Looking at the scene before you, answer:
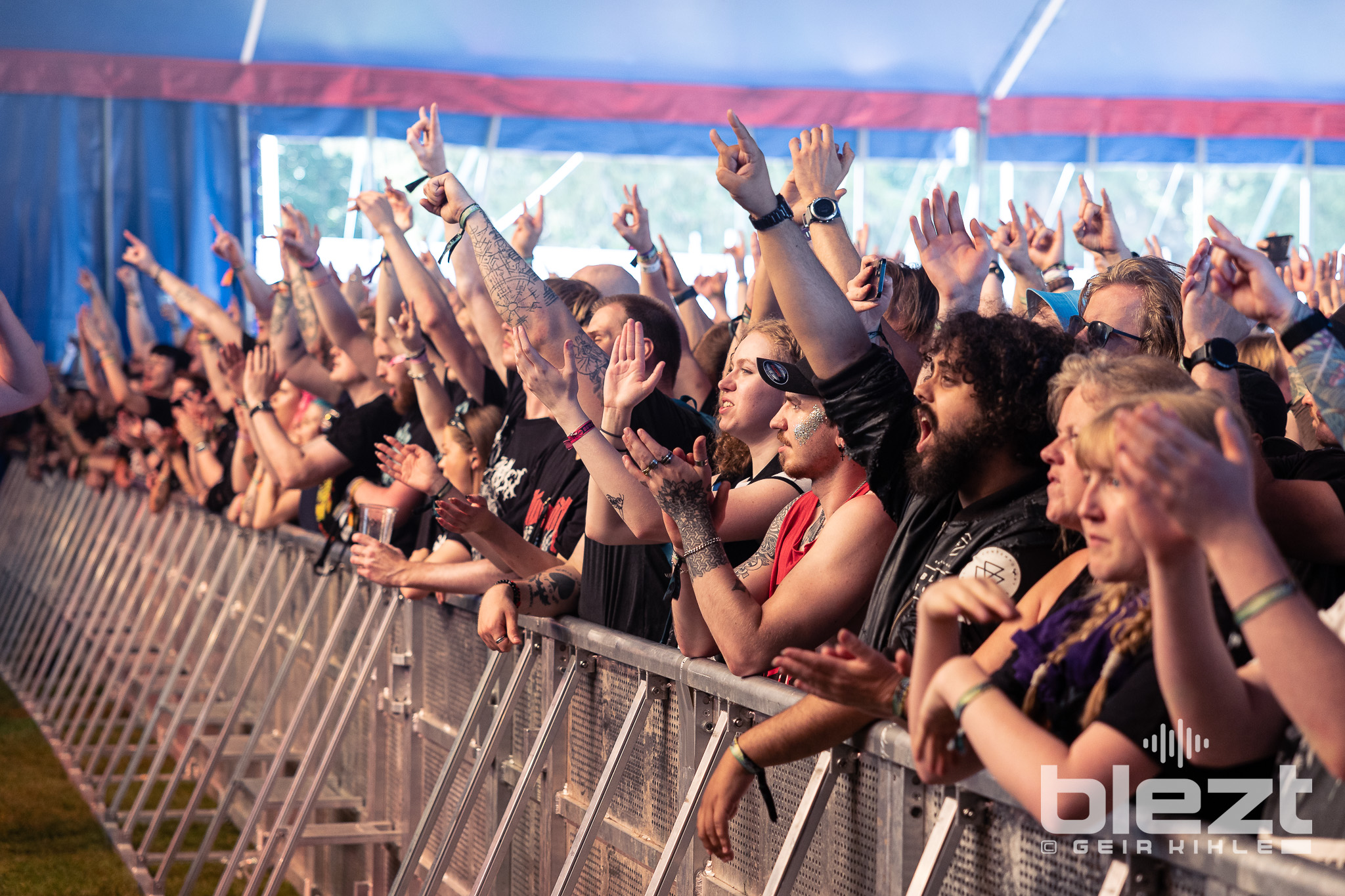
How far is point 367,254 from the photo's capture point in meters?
10.0

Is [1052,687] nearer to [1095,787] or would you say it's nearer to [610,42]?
[1095,787]

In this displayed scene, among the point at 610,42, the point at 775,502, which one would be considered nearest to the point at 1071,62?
the point at 610,42

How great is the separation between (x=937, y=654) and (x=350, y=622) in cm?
301

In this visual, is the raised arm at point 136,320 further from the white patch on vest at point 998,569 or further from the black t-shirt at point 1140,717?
the black t-shirt at point 1140,717

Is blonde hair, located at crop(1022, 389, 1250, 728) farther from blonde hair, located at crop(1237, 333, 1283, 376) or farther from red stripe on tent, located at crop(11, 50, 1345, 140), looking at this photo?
red stripe on tent, located at crop(11, 50, 1345, 140)

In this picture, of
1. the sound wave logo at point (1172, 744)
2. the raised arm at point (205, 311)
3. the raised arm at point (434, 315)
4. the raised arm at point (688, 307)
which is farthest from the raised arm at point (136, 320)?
the sound wave logo at point (1172, 744)

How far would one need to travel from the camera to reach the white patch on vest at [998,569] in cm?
178

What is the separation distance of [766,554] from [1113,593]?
104 centimetres

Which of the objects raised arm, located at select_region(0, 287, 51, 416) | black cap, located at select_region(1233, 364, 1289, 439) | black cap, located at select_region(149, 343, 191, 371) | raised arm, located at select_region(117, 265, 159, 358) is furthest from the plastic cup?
raised arm, located at select_region(117, 265, 159, 358)

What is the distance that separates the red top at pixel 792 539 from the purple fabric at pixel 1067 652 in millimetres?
794

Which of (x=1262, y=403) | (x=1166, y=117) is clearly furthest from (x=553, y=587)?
(x=1166, y=117)

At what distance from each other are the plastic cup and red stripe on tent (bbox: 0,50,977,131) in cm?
752

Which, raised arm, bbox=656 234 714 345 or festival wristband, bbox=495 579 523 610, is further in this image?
raised arm, bbox=656 234 714 345

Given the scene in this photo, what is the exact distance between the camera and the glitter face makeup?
7.51 feet
